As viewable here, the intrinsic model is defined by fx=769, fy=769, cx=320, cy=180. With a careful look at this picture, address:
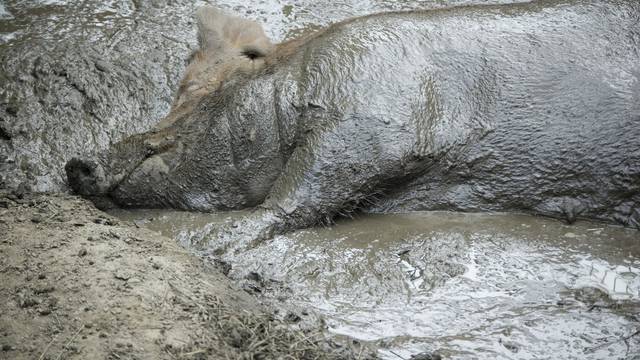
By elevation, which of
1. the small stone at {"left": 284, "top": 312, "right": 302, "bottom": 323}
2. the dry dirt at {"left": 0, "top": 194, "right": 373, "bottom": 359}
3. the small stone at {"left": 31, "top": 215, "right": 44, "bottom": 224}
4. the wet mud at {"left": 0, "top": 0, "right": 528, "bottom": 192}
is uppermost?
the wet mud at {"left": 0, "top": 0, "right": 528, "bottom": 192}

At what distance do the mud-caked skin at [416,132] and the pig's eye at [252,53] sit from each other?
26 centimetres

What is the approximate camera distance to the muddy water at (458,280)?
384 centimetres

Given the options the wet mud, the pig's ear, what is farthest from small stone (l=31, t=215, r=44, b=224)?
the pig's ear

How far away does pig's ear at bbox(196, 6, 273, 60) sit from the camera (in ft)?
18.4

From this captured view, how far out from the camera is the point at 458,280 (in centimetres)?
431

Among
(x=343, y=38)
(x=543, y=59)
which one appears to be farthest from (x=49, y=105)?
(x=543, y=59)

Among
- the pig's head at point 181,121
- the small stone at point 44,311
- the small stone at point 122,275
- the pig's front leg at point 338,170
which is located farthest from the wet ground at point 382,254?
the small stone at point 44,311

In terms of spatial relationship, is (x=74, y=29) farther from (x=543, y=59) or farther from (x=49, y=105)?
(x=543, y=59)

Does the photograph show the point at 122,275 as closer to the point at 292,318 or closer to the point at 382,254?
the point at 292,318

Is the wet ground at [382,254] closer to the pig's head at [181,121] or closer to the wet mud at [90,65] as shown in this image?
the wet mud at [90,65]

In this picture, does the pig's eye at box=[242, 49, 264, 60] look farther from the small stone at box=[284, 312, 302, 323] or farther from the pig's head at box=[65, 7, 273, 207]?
the small stone at box=[284, 312, 302, 323]

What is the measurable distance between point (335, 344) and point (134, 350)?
96 centimetres

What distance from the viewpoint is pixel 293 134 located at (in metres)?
5.09

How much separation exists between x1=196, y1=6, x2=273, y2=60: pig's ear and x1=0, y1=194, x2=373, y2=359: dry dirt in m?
1.86
